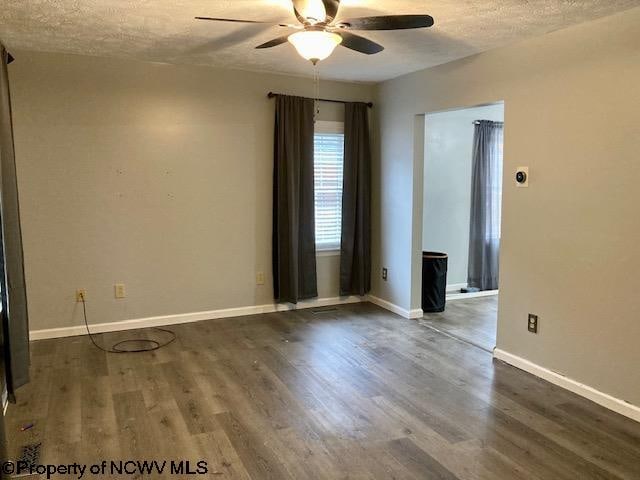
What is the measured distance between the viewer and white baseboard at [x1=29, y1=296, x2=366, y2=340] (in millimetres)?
4281

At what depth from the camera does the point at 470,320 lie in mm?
4902

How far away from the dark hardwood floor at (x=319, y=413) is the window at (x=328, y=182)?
141 cm

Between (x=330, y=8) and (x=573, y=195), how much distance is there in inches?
75.3

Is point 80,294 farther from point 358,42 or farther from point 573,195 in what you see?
point 573,195

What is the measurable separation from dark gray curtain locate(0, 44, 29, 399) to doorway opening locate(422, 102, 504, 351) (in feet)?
13.7

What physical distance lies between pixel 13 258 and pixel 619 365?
3693 mm

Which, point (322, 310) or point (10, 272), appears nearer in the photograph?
point (10, 272)

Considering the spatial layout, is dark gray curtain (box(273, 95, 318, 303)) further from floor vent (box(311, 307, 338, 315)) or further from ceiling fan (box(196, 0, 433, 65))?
ceiling fan (box(196, 0, 433, 65))

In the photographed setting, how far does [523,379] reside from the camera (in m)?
3.48

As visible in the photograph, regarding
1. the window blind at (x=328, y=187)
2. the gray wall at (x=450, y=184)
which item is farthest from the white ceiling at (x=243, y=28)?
the gray wall at (x=450, y=184)

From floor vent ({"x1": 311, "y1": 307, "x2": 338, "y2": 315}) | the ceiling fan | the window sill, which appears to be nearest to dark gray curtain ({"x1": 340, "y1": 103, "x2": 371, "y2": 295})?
the window sill

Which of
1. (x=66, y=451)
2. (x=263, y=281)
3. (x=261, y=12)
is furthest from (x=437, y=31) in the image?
(x=66, y=451)

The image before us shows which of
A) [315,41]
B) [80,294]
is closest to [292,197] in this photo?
[80,294]

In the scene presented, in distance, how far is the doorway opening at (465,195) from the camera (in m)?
6.05
